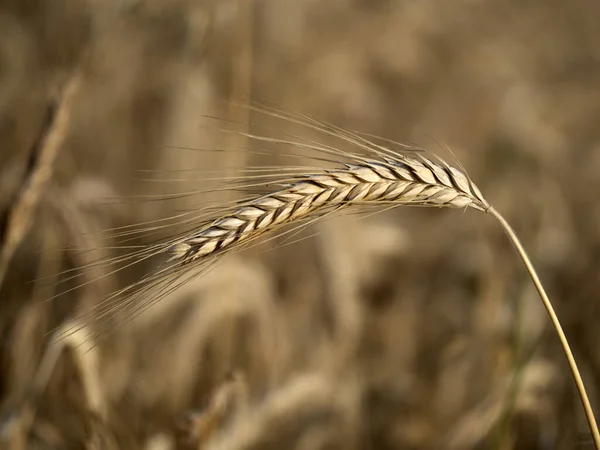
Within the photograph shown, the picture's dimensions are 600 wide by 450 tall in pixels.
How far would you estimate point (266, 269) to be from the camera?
106 inches

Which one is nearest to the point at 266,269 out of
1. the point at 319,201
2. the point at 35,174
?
the point at 35,174

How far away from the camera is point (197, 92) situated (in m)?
2.24

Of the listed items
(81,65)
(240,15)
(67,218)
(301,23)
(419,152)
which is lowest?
(67,218)

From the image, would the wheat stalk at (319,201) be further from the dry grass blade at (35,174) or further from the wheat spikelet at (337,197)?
the dry grass blade at (35,174)

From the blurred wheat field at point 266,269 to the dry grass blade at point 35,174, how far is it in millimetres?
15

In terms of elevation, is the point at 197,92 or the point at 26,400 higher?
the point at 197,92

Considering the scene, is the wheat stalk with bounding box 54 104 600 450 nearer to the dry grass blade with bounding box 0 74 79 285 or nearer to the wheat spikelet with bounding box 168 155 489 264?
the wheat spikelet with bounding box 168 155 489 264

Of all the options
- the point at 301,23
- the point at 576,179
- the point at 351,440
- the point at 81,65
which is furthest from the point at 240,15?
the point at 301,23

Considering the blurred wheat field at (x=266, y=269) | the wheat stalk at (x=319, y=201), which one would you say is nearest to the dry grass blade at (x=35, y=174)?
the blurred wheat field at (x=266, y=269)

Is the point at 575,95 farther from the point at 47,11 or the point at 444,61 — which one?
the point at 47,11

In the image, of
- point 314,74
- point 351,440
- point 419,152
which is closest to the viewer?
point 419,152

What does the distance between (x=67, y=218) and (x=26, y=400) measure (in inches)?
21.0

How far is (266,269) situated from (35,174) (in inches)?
55.5

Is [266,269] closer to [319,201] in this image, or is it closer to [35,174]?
[35,174]
